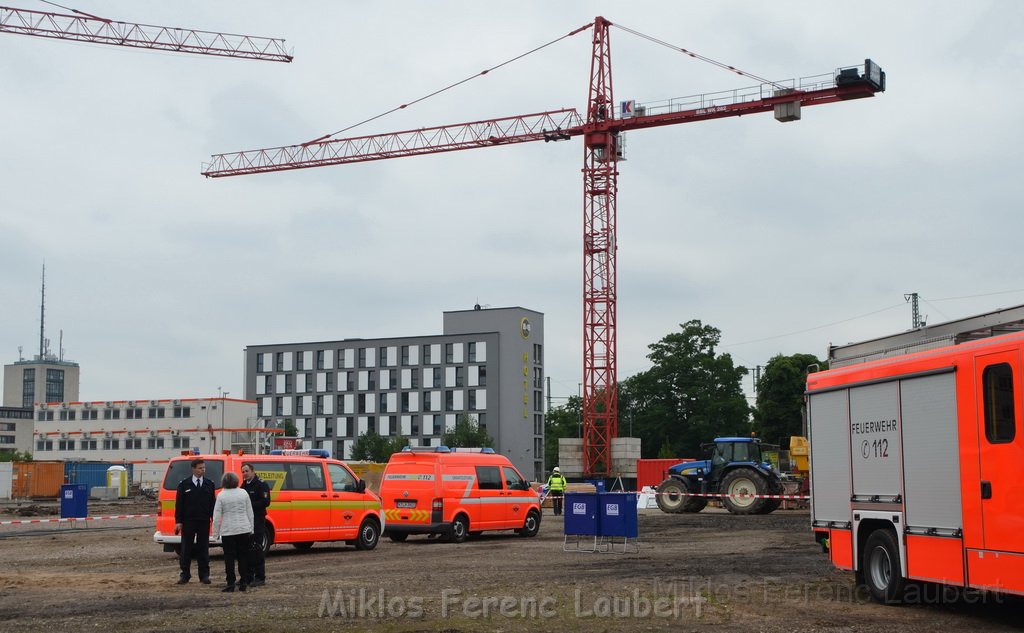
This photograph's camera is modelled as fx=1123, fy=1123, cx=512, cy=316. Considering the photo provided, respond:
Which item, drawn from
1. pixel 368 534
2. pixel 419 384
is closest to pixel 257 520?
pixel 368 534

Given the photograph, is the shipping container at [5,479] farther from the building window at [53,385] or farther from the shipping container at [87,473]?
the building window at [53,385]

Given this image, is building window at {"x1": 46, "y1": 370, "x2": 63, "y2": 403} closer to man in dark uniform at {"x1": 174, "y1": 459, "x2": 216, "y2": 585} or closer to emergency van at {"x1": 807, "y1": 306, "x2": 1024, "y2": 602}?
man in dark uniform at {"x1": 174, "y1": 459, "x2": 216, "y2": 585}

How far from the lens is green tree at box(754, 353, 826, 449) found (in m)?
80.4

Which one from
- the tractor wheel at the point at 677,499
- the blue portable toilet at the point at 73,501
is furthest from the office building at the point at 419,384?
the blue portable toilet at the point at 73,501

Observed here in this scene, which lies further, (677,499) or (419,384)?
(419,384)

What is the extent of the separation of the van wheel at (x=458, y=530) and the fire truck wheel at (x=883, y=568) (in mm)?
11500

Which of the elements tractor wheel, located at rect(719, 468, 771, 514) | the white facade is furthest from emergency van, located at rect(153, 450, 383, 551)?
the white facade

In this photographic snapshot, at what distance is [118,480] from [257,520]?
46.6m

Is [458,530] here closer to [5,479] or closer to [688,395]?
[5,479]

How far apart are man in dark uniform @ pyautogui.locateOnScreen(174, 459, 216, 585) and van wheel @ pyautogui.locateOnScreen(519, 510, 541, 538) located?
11286 mm

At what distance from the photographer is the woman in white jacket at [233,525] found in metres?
14.6

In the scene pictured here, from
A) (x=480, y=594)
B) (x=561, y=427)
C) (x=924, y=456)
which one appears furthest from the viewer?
(x=561, y=427)

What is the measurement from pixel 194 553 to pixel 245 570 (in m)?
1.83

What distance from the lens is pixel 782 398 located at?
81.4 metres
